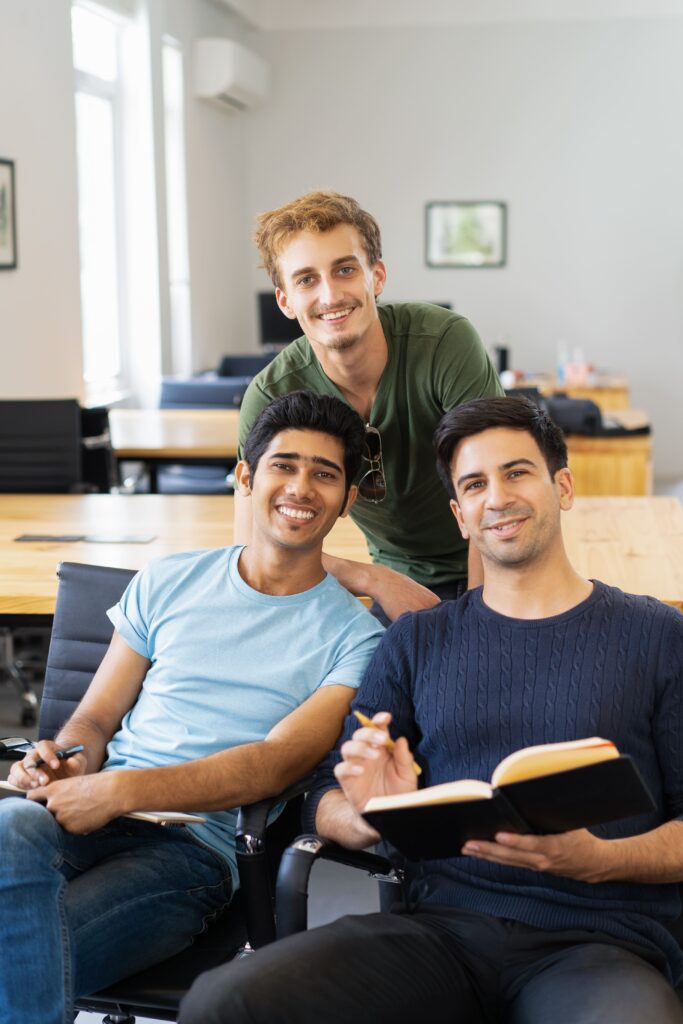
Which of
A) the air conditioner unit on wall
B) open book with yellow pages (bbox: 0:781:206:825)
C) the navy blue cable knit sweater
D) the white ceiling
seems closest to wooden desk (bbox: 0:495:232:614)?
open book with yellow pages (bbox: 0:781:206:825)

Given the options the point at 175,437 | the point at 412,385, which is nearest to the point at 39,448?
the point at 175,437

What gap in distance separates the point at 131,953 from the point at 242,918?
210mm

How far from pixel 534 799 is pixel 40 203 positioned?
549cm

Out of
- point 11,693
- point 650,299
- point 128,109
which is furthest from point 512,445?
point 650,299

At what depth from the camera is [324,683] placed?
1.93m

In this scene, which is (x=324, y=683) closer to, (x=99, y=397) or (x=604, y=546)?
(x=604, y=546)

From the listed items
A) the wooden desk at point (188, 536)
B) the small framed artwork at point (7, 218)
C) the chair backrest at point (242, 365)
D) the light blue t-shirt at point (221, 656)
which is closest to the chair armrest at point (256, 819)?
the light blue t-shirt at point (221, 656)

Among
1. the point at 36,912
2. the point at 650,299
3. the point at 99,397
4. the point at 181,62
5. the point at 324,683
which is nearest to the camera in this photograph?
the point at 36,912

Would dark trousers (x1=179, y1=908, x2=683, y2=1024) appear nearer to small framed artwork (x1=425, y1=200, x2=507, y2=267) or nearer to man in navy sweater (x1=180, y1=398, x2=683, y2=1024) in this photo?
man in navy sweater (x1=180, y1=398, x2=683, y2=1024)

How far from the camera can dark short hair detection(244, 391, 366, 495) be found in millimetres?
2055

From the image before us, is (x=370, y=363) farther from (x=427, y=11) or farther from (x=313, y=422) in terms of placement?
(x=427, y=11)

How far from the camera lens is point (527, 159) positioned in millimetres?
9711

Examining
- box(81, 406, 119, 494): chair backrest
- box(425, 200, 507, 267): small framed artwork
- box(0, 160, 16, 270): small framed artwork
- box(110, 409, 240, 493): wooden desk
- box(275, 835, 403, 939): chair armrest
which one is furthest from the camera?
box(425, 200, 507, 267): small framed artwork

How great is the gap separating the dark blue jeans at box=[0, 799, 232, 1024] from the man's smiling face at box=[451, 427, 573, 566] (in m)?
0.65
